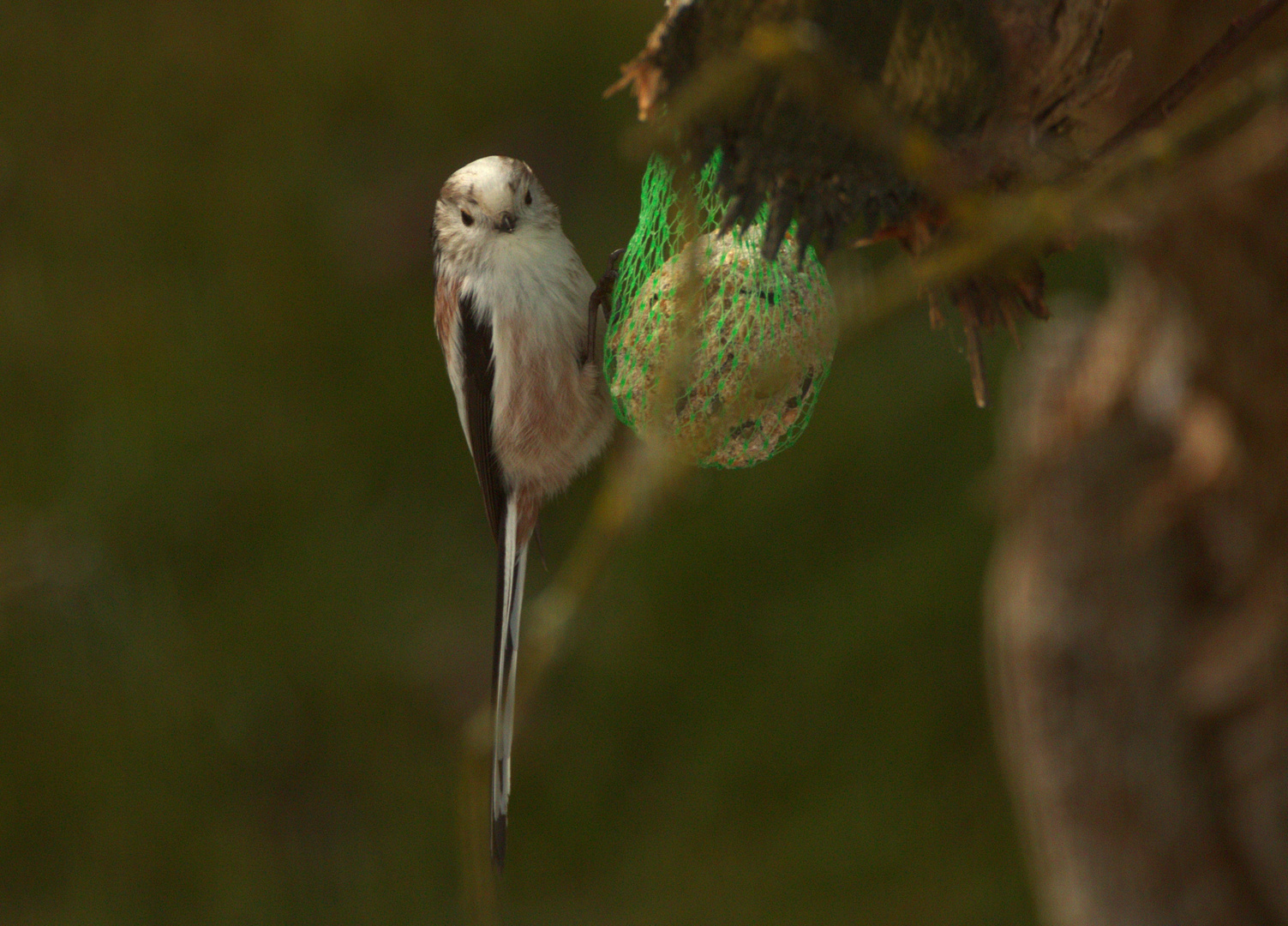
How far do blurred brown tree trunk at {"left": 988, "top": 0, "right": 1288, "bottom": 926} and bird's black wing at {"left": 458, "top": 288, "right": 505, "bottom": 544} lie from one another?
128 centimetres

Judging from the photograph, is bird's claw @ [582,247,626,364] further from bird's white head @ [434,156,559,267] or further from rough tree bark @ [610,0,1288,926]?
rough tree bark @ [610,0,1288,926]

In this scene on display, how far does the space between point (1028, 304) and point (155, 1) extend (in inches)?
167

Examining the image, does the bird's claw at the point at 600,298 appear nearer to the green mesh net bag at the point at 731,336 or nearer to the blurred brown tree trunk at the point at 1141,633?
the green mesh net bag at the point at 731,336

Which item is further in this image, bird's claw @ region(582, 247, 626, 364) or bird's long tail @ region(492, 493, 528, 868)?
bird's claw @ region(582, 247, 626, 364)

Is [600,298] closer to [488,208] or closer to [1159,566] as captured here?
[488,208]

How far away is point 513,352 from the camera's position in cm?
188

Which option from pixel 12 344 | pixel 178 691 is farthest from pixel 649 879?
pixel 12 344

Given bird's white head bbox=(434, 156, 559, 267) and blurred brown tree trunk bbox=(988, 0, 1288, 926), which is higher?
bird's white head bbox=(434, 156, 559, 267)

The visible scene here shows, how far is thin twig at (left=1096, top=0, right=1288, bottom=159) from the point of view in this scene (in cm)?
104

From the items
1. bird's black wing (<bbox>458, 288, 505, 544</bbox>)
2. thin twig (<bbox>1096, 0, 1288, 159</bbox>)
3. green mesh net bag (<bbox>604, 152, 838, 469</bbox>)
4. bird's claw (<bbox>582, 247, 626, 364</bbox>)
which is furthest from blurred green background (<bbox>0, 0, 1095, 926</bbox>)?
thin twig (<bbox>1096, 0, 1288, 159</bbox>)

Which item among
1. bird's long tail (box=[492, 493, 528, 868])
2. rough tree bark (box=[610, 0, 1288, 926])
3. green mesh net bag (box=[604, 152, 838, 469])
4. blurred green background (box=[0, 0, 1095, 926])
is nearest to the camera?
green mesh net bag (box=[604, 152, 838, 469])

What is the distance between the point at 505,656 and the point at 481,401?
16.1 inches

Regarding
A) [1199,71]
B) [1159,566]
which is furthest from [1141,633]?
[1199,71]

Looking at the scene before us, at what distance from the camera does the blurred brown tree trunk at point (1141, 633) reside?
100 inches
